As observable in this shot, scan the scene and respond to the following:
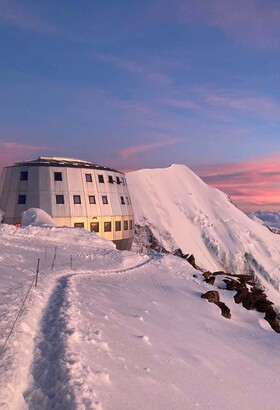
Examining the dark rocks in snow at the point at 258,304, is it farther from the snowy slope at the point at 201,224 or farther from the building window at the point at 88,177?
the snowy slope at the point at 201,224

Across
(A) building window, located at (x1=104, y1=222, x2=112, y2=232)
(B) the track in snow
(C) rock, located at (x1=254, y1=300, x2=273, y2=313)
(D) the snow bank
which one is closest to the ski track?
(B) the track in snow

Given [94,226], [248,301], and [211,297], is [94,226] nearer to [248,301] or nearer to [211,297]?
[248,301]

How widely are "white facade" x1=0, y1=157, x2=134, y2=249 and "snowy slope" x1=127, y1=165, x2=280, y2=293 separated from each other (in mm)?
26455

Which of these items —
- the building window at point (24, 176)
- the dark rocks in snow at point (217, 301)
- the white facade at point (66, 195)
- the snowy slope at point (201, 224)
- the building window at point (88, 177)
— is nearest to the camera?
the dark rocks in snow at point (217, 301)

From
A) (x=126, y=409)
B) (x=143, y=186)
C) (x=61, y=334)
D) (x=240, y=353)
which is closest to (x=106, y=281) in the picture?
(x=240, y=353)

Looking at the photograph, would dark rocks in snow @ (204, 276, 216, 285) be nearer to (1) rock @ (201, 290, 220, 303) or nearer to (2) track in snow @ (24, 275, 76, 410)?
(1) rock @ (201, 290, 220, 303)

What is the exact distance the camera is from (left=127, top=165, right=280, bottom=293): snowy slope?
73.6 meters

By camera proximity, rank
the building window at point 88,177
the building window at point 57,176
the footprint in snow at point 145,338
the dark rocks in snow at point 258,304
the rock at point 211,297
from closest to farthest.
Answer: the footprint in snow at point 145,338 → the rock at point 211,297 → the dark rocks in snow at point 258,304 → the building window at point 57,176 → the building window at point 88,177

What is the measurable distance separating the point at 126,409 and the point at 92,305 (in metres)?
5.92

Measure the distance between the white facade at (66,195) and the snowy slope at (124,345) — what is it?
2087cm

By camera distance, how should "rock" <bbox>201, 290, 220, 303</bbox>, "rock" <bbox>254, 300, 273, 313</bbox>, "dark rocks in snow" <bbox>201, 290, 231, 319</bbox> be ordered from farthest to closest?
"rock" <bbox>254, 300, 273, 313</bbox> → "rock" <bbox>201, 290, 220, 303</bbox> → "dark rocks in snow" <bbox>201, 290, 231, 319</bbox>

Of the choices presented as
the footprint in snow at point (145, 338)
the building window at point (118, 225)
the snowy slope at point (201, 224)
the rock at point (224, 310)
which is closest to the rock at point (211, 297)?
the rock at point (224, 310)

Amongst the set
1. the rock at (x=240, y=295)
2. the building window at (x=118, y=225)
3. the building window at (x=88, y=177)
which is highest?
the building window at (x=88, y=177)

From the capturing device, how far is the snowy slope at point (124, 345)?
6535mm
